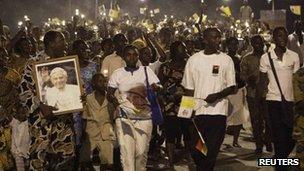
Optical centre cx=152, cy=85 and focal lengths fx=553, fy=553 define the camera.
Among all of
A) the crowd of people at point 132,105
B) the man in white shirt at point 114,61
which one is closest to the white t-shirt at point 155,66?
the crowd of people at point 132,105

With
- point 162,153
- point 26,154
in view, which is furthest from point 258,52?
point 26,154

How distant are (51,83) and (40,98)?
8.9 inches

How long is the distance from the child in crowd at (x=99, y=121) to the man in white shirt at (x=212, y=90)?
5.95 feet

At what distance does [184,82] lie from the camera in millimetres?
7281

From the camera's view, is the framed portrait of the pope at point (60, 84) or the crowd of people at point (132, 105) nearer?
the framed portrait of the pope at point (60, 84)

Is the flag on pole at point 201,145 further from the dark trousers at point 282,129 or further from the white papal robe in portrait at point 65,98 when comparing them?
the white papal robe in portrait at point 65,98

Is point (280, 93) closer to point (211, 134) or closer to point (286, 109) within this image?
point (286, 109)

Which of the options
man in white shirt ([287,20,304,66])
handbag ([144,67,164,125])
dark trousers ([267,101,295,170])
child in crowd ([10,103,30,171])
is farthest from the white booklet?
man in white shirt ([287,20,304,66])

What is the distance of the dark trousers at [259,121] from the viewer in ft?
32.8

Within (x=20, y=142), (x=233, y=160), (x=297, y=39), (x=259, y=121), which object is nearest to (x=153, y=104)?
(x=20, y=142)

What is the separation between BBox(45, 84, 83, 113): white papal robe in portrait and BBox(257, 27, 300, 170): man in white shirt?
2956 mm

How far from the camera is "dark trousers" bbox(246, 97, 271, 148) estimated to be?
9984 millimetres

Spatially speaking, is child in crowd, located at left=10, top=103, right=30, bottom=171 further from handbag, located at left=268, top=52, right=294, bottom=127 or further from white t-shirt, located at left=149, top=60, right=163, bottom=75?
handbag, located at left=268, top=52, right=294, bottom=127

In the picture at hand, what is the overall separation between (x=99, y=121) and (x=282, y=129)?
272cm
